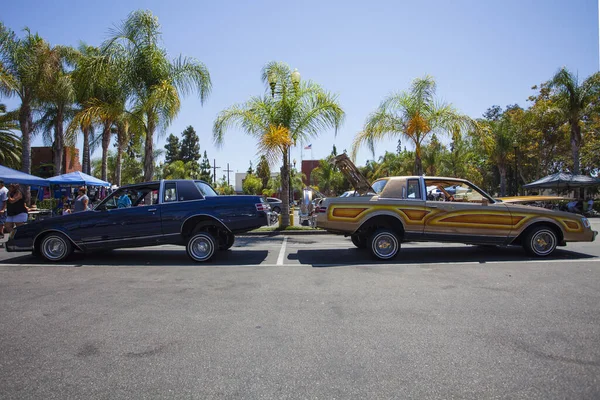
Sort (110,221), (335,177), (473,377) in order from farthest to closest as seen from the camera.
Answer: (335,177) → (110,221) → (473,377)

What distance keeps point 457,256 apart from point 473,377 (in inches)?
232

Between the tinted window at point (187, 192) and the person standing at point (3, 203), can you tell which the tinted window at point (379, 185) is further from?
the person standing at point (3, 203)

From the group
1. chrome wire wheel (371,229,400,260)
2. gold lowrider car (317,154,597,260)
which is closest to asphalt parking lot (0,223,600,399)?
chrome wire wheel (371,229,400,260)

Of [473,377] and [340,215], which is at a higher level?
[340,215]

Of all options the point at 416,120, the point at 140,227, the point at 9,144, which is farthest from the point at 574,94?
the point at 9,144

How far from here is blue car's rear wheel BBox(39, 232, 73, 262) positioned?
7.97 meters

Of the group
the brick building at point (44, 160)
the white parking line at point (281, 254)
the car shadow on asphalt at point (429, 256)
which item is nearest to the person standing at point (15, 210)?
the white parking line at point (281, 254)

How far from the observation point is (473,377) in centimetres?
297

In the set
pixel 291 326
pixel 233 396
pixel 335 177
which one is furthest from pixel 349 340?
pixel 335 177

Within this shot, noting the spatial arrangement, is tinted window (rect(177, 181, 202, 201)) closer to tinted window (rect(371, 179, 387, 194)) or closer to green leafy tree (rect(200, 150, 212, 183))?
tinted window (rect(371, 179, 387, 194))

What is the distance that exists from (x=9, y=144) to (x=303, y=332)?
1338 inches

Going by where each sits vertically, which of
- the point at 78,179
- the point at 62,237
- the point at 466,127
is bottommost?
the point at 62,237

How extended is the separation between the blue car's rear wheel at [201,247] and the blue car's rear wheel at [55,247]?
2.48m

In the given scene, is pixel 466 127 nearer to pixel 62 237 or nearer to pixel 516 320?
pixel 516 320
